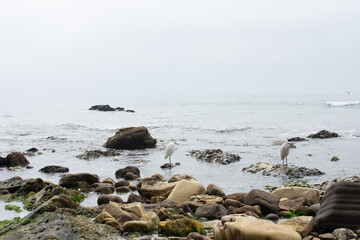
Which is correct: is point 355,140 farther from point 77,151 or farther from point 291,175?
point 77,151

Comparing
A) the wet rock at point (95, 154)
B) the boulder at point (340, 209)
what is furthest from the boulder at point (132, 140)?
the boulder at point (340, 209)

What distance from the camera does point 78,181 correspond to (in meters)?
10.4

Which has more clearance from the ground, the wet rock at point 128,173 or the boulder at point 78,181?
the boulder at point 78,181

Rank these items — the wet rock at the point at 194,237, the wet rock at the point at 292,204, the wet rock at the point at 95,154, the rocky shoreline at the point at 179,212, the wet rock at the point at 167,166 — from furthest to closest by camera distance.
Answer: the wet rock at the point at 95,154
the wet rock at the point at 167,166
the wet rock at the point at 292,204
the wet rock at the point at 194,237
the rocky shoreline at the point at 179,212

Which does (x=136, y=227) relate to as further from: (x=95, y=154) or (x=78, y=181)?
(x=95, y=154)

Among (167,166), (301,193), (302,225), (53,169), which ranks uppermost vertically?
(302,225)

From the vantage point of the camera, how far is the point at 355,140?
67.2ft

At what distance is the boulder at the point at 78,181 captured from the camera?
33.9 ft

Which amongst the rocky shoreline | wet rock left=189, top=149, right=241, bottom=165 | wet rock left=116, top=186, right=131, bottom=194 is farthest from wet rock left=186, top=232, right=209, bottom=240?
wet rock left=189, top=149, right=241, bottom=165

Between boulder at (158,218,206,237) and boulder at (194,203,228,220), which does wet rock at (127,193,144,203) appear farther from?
boulder at (158,218,206,237)

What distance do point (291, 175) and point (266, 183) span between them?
53.9 inches

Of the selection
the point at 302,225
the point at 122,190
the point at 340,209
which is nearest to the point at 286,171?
the point at 122,190

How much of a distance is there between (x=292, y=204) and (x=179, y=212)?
88.9 inches

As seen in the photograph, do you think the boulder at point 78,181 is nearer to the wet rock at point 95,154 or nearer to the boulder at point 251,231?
the wet rock at point 95,154
